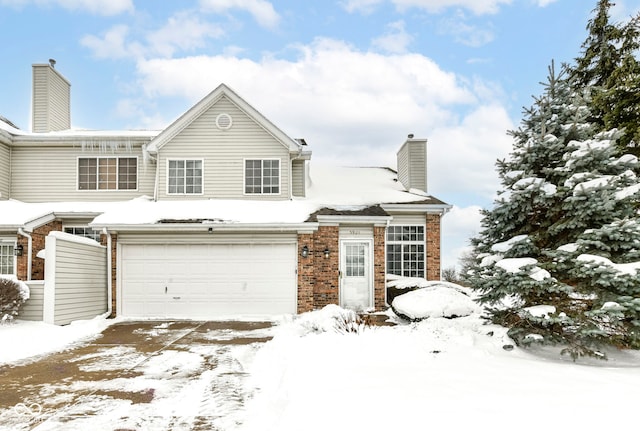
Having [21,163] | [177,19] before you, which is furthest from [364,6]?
[21,163]

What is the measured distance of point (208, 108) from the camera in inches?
574

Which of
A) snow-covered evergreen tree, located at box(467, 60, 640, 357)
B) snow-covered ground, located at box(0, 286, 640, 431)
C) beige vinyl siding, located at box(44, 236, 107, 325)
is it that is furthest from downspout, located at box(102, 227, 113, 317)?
snow-covered evergreen tree, located at box(467, 60, 640, 357)

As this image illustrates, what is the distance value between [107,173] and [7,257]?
13.2ft

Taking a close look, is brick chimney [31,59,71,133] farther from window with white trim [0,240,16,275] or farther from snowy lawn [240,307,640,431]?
snowy lawn [240,307,640,431]

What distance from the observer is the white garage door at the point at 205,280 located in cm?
1284

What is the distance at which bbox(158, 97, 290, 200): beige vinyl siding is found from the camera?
14.5 m

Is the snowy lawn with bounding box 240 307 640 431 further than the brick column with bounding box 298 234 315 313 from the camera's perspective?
No

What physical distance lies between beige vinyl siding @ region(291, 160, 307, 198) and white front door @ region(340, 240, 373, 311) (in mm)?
2900

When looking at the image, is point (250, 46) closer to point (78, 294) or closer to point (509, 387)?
point (78, 294)

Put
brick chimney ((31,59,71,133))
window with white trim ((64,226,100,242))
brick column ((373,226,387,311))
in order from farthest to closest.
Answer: brick chimney ((31,59,71,133)) < window with white trim ((64,226,100,242)) < brick column ((373,226,387,311))

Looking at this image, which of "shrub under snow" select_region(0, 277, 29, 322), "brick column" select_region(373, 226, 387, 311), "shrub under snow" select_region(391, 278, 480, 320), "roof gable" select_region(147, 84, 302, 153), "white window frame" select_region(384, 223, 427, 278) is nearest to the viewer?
"shrub under snow" select_region(0, 277, 29, 322)

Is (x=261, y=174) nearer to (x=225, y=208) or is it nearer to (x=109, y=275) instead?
(x=225, y=208)

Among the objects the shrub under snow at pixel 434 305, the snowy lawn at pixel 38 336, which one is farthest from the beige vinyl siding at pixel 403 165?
the snowy lawn at pixel 38 336

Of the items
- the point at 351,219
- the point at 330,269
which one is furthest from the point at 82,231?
the point at 351,219
